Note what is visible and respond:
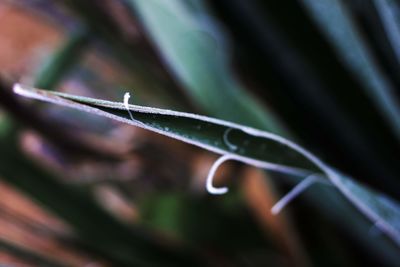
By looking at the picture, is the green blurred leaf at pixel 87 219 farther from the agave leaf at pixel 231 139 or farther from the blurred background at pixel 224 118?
the agave leaf at pixel 231 139

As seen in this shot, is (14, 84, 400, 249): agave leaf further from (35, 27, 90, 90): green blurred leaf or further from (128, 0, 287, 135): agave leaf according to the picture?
(35, 27, 90, 90): green blurred leaf

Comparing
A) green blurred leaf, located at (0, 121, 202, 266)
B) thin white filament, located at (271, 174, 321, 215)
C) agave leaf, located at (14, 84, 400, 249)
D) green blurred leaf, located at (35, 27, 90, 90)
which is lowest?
agave leaf, located at (14, 84, 400, 249)

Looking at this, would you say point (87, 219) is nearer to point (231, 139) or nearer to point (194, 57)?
point (194, 57)

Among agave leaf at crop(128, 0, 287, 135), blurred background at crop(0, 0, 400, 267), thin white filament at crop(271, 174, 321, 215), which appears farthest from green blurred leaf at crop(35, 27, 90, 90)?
thin white filament at crop(271, 174, 321, 215)

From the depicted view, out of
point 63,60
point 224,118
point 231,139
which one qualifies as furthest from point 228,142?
point 63,60

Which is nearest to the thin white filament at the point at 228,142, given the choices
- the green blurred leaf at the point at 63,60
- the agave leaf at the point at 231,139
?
the agave leaf at the point at 231,139

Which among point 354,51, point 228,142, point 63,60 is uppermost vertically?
point 63,60
